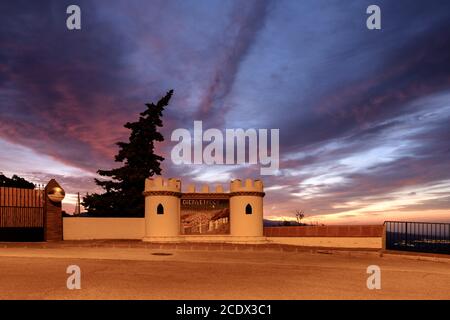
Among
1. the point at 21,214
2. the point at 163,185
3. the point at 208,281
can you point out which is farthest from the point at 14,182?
the point at 208,281

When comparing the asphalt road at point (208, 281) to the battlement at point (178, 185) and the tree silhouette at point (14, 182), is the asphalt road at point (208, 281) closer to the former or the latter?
the battlement at point (178, 185)

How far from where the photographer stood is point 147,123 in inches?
1608

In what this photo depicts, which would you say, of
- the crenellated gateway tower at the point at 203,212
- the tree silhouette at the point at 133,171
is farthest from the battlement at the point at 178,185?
the tree silhouette at the point at 133,171

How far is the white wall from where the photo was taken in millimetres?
26766

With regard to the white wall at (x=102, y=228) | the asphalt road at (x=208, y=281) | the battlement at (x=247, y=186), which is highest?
the battlement at (x=247, y=186)

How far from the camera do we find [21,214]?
24.6 metres

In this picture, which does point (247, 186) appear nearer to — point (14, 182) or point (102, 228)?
point (102, 228)

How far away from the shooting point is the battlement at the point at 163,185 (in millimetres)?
25859

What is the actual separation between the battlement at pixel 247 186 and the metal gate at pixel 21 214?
1288 centimetres

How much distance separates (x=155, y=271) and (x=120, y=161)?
97.3 ft

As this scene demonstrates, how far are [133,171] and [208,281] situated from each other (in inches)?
1186

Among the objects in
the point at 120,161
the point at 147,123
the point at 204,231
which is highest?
the point at 147,123
